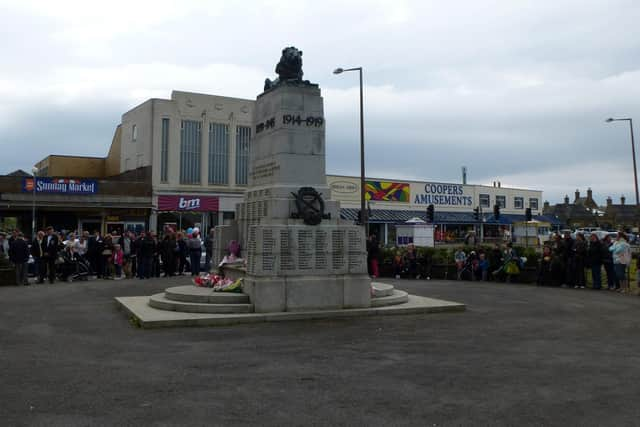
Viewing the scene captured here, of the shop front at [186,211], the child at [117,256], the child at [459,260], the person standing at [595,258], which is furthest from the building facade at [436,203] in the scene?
the person standing at [595,258]

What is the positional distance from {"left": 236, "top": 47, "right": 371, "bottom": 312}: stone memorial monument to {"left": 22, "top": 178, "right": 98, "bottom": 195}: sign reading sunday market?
25.2 metres

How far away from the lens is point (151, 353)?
8125 millimetres

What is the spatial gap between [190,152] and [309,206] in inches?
1248

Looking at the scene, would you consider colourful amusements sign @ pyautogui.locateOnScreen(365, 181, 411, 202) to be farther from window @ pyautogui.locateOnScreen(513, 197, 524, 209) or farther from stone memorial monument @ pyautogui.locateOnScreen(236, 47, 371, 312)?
A: stone memorial monument @ pyautogui.locateOnScreen(236, 47, 371, 312)

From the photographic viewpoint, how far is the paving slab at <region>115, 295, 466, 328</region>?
1038 centimetres

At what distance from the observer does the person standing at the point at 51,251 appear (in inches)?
723

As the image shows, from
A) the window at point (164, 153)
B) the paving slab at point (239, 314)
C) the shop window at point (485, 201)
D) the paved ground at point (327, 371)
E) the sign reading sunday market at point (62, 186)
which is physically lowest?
the paved ground at point (327, 371)

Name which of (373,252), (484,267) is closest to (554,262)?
(484,267)

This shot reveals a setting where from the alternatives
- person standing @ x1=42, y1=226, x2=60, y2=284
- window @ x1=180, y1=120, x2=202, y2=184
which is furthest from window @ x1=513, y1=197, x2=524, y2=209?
person standing @ x1=42, y1=226, x2=60, y2=284

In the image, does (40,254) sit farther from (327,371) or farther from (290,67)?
(327,371)

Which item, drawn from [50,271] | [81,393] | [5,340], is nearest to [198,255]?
[50,271]

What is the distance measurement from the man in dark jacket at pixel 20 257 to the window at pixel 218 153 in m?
25.4

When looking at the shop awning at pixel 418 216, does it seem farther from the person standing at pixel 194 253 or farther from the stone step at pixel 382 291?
the stone step at pixel 382 291

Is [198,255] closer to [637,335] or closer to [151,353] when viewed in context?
[151,353]
